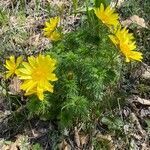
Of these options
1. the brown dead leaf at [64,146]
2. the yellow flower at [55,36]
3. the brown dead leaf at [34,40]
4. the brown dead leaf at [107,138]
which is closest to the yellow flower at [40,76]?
the yellow flower at [55,36]

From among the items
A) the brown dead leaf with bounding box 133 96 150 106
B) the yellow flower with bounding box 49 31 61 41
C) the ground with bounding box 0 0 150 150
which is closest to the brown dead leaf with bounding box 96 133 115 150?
the ground with bounding box 0 0 150 150

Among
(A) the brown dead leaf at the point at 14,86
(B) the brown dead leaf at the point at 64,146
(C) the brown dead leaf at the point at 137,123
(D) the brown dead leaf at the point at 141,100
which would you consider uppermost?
(D) the brown dead leaf at the point at 141,100

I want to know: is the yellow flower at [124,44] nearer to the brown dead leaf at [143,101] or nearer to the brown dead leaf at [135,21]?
the brown dead leaf at [143,101]

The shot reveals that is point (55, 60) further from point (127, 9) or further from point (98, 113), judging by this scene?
point (127, 9)

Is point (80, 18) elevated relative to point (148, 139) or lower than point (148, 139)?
elevated

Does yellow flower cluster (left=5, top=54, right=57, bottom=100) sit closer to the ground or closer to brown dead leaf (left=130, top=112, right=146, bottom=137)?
the ground

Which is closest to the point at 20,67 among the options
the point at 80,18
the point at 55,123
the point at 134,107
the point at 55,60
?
the point at 55,60
